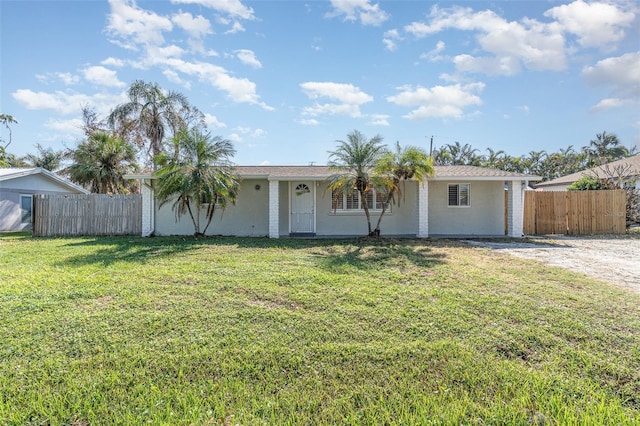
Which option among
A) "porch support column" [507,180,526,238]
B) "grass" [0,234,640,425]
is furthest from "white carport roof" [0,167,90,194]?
"porch support column" [507,180,526,238]

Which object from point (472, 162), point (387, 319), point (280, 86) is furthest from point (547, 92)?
point (472, 162)

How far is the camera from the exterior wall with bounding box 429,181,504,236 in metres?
14.2

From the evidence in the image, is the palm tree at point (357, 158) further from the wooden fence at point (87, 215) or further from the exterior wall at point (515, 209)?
the wooden fence at point (87, 215)

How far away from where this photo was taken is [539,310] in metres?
4.68

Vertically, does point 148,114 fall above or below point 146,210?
above

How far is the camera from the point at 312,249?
1012 cm

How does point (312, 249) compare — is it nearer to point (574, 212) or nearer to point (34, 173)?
point (574, 212)

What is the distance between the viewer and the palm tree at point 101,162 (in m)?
18.8

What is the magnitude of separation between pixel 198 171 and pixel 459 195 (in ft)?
35.6

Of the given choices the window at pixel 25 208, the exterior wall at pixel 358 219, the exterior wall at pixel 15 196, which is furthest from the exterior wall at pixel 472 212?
the window at pixel 25 208

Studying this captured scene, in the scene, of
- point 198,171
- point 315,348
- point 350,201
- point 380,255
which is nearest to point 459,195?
point 350,201

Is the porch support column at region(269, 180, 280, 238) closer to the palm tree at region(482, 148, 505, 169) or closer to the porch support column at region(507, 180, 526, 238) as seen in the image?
the porch support column at region(507, 180, 526, 238)

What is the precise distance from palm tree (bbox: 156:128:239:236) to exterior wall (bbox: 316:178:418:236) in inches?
150

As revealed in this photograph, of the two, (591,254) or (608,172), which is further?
(608,172)
